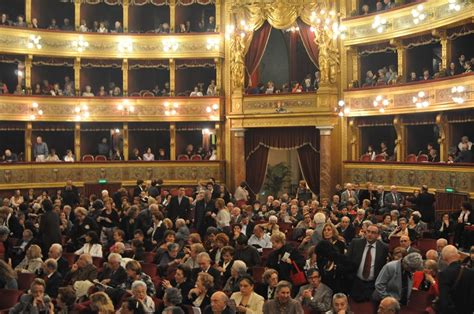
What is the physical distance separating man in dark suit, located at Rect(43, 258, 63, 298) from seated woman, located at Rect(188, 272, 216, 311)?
2304mm

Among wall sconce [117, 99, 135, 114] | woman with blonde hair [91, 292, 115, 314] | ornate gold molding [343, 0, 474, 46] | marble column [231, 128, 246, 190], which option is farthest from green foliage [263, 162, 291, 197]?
woman with blonde hair [91, 292, 115, 314]

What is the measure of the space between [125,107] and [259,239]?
54.0ft

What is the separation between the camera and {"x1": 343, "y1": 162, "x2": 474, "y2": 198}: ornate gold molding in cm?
1908

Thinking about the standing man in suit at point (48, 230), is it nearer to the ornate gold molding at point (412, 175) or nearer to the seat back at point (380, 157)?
the ornate gold molding at point (412, 175)

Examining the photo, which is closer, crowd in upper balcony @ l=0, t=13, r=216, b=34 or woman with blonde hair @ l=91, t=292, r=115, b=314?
woman with blonde hair @ l=91, t=292, r=115, b=314

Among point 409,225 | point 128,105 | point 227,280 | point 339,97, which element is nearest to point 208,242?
point 227,280

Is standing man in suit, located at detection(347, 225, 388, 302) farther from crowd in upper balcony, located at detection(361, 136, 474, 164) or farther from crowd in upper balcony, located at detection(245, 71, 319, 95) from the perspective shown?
crowd in upper balcony, located at detection(245, 71, 319, 95)

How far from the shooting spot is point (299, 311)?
7.56 metres

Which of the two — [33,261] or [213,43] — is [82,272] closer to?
[33,261]

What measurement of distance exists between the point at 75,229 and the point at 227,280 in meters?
4.98

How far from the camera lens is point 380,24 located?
2375cm

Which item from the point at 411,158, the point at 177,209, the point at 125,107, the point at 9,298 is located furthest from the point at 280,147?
the point at 9,298

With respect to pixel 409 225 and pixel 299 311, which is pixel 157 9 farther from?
pixel 299 311

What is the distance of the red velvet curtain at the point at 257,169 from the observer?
86.9 feet
